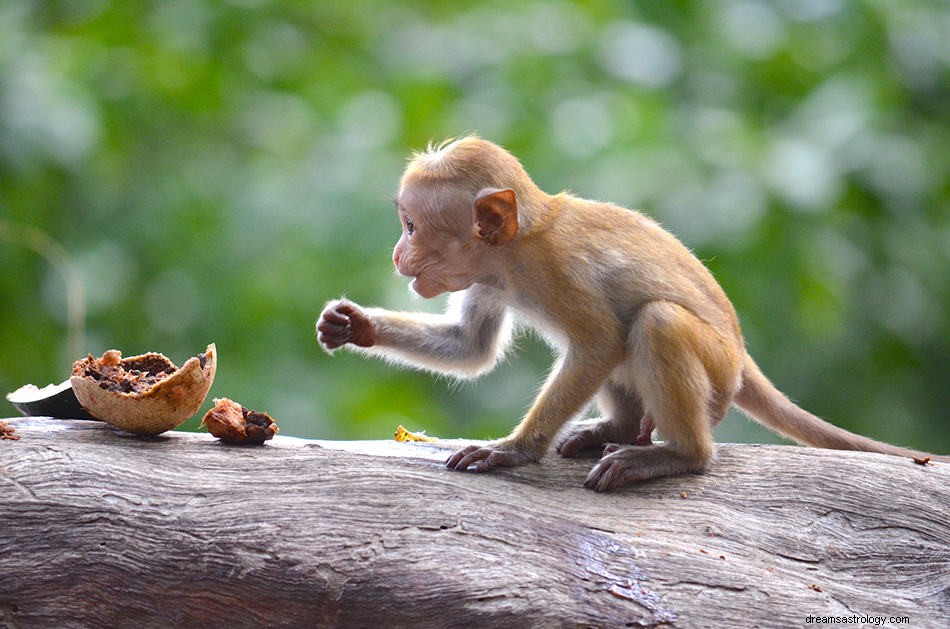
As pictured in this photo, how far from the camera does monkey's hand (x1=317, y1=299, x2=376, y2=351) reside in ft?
19.4

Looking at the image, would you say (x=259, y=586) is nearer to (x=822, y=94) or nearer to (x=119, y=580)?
(x=119, y=580)

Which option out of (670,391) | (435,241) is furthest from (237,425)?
(670,391)

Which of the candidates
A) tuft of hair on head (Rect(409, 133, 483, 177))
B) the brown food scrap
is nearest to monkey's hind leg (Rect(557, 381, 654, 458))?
tuft of hair on head (Rect(409, 133, 483, 177))

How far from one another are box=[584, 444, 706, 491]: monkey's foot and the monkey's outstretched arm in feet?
4.42

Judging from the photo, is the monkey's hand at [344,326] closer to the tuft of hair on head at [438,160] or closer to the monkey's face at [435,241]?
the monkey's face at [435,241]

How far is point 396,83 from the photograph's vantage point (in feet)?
34.3

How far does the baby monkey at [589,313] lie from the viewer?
17.5 feet

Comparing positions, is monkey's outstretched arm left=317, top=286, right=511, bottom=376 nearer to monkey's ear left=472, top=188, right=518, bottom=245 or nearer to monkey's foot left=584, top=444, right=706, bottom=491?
monkey's ear left=472, top=188, right=518, bottom=245

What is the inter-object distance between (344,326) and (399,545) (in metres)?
1.84

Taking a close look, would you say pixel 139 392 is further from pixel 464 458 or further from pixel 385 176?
pixel 385 176

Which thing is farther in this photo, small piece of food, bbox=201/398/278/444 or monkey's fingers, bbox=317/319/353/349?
monkey's fingers, bbox=317/319/353/349

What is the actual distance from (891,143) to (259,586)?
8.15 metres

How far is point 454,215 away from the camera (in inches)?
223

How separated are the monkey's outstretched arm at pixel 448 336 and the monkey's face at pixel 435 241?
0.50 meters
